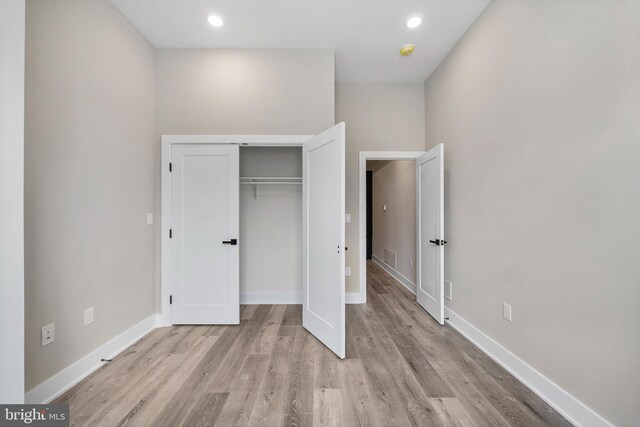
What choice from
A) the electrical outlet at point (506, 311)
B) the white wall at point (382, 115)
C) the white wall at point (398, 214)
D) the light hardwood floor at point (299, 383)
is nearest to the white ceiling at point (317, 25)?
the white wall at point (382, 115)

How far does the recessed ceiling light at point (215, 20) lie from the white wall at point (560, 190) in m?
2.45

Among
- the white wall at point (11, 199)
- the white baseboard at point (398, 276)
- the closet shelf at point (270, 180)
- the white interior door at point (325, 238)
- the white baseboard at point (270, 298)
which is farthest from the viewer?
the white baseboard at point (398, 276)

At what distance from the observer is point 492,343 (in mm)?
2090

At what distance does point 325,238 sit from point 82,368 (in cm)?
211

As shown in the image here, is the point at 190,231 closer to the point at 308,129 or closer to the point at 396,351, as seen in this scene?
the point at 308,129

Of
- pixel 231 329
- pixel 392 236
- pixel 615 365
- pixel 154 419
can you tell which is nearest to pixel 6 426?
pixel 154 419

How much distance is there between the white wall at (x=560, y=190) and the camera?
4.04 ft

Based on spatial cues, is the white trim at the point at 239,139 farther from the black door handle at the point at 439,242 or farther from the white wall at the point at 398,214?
the white wall at the point at 398,214

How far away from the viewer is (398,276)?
4.47 metres

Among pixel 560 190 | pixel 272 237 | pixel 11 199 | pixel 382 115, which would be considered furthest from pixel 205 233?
pixel 560 190

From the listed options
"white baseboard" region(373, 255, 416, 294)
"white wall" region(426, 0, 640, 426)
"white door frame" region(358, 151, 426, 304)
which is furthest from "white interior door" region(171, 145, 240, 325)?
"white baseboard" region(373, 255, 416, 294)

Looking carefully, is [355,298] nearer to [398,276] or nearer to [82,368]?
[398,276]

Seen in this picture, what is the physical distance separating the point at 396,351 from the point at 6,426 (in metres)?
2.41

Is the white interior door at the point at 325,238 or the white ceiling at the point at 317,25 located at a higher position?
the white ceiling at the point at 317,25
